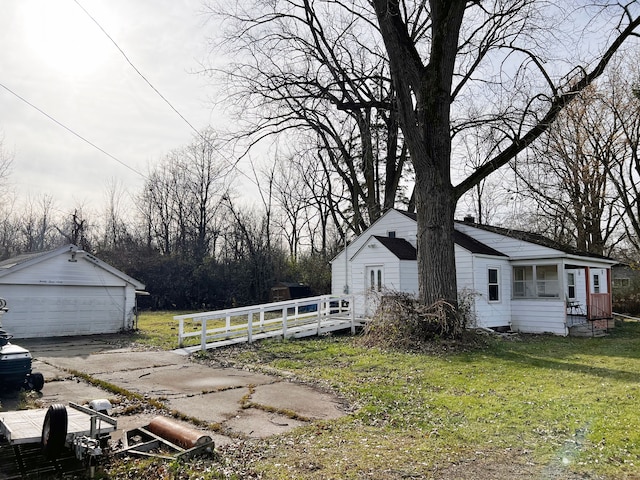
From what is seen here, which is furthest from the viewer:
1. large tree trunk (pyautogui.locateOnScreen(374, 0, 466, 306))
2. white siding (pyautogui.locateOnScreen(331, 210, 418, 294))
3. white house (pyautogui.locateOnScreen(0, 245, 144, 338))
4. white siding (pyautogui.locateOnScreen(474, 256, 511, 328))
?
white siding (pyautogui.locateOnScreen(331, 210, 418, 294))

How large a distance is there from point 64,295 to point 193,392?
11.7m

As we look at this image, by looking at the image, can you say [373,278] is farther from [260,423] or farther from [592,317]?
[260,423]

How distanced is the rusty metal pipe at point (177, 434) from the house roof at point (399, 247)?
43.5 feet

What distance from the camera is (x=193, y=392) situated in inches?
304

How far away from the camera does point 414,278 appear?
17.9 meters

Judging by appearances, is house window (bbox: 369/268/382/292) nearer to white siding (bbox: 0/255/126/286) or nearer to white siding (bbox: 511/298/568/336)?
white siding (bbox: 511/298/568/336)

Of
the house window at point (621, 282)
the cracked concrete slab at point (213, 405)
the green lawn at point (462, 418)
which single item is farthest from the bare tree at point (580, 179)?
the cracked concrete slab at point (213, 405)

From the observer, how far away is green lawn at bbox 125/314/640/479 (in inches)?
179

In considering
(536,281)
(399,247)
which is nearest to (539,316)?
(536,281)

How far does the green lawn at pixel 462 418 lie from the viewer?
4.55 meters

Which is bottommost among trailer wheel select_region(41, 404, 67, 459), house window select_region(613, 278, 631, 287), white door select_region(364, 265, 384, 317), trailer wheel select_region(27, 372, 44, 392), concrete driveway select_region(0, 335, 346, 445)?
concrete driveway select_region(0, 335, 346, 445)

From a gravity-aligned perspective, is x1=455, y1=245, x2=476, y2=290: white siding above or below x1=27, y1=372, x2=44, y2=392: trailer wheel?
above

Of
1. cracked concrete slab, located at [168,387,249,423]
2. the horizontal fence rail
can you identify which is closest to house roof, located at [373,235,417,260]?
the horizontal fence rail

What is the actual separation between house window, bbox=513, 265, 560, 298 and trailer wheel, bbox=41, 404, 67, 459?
57.0 feet
